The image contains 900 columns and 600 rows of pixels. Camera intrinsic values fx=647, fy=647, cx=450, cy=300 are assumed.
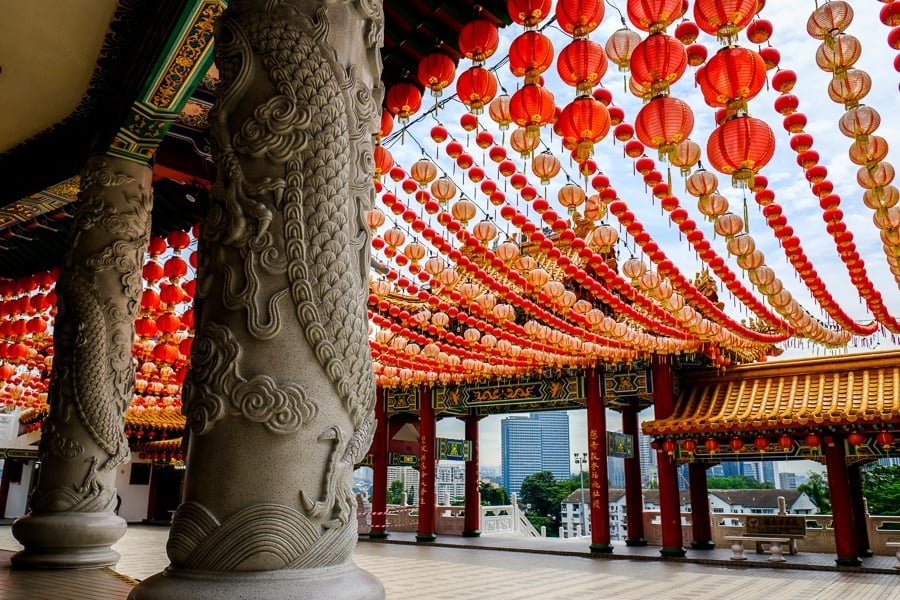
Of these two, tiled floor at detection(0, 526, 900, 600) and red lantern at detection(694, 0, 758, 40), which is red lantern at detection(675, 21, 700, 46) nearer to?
red lantern at detection(694, 0, 758, 40)

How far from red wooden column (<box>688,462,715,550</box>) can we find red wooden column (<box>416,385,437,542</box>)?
6258 millimetres

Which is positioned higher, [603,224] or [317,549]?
[603,224]

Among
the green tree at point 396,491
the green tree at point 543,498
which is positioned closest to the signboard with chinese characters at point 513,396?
the green tree at point 543,498

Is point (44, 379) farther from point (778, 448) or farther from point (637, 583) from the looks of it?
point (778, 448)

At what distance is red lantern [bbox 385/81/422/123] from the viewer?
5.38 metres

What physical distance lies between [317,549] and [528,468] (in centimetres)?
5050

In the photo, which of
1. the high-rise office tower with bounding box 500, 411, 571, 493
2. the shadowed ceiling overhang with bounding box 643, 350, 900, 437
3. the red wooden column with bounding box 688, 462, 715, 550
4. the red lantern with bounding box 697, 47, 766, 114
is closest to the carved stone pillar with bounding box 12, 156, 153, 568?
the red lantern with bounding box 697, 47, 766, 114

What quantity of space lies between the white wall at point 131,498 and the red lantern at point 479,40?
2283cm

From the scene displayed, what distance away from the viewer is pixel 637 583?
9305mm

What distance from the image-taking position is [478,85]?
4484mm

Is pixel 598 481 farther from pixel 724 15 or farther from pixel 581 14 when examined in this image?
pixel 724 15

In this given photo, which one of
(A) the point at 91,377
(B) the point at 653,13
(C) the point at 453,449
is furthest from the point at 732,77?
(C) the point at 453,449

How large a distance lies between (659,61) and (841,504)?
10858mm

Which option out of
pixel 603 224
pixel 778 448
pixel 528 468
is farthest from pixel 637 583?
pixel 528 468
